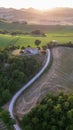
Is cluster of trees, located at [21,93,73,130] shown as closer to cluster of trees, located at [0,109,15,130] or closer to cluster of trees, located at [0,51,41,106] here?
cluster of trees, located at [0,109,15,130]

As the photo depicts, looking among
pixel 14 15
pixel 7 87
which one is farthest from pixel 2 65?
pixel 14 15

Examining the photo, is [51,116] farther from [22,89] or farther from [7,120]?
[22,89]


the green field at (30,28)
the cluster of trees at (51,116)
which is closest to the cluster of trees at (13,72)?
the cluster of trees at (51,116)

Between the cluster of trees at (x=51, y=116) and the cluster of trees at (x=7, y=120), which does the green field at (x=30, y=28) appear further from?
the cluster of trees at (x=7, y=120)

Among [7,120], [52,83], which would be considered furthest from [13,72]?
[7,120]

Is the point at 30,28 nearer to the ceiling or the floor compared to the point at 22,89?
nearer to the floor

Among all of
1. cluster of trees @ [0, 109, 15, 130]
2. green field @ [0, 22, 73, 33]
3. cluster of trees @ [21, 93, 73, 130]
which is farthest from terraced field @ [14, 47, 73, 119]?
green field @ [0, 22, 73, 33]
